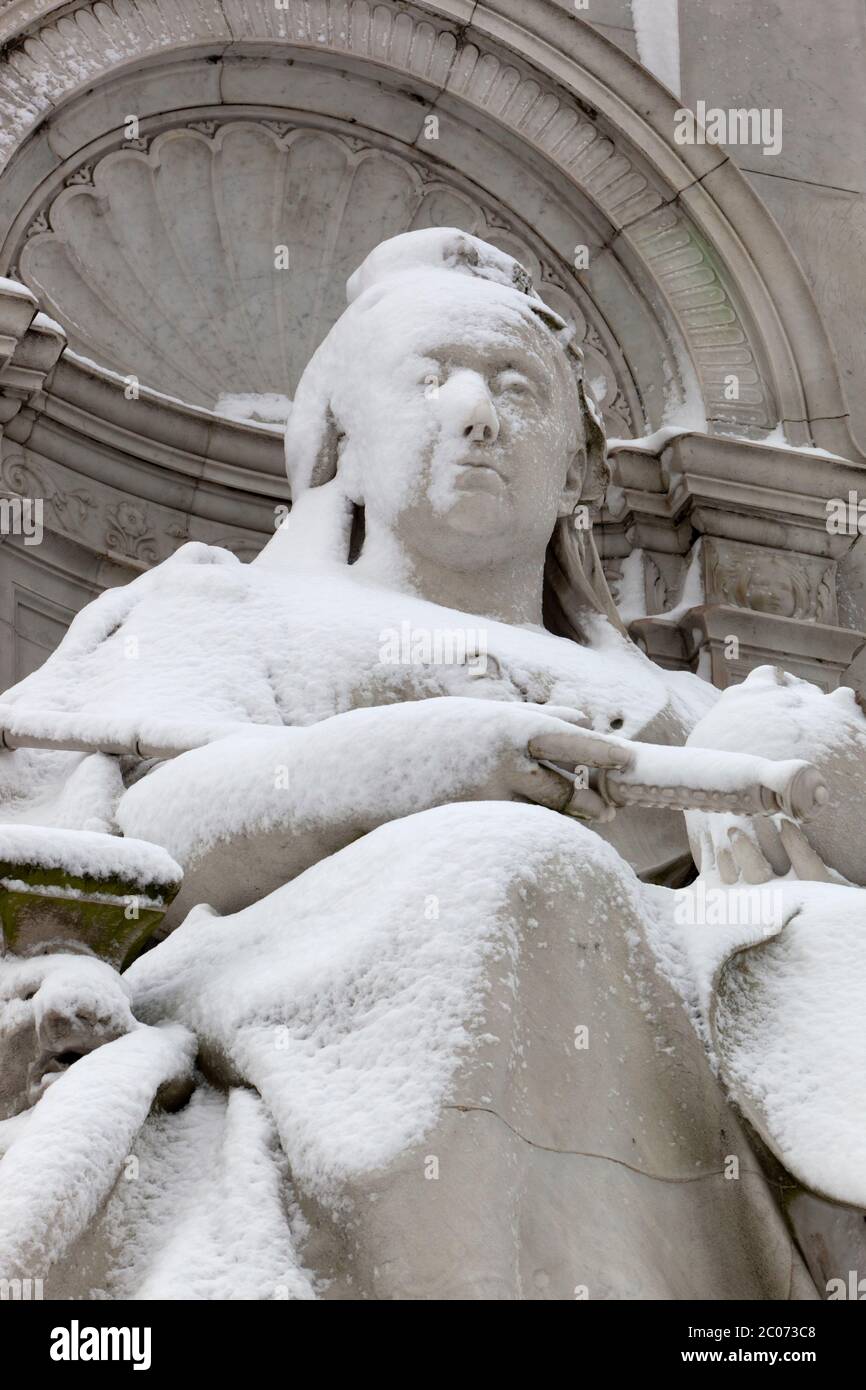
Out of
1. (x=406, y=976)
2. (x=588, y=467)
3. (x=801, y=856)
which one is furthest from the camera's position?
(x=588, y=467)

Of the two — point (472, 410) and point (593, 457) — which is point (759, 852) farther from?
point (593, 457)

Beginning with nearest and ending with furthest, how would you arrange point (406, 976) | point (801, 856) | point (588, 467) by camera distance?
point (406, 976) < point (801, 856) < point (588, 467)

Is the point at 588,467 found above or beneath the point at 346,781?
above

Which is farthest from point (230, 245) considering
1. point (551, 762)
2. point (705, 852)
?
point (551, 762)

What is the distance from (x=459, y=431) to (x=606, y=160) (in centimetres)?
308

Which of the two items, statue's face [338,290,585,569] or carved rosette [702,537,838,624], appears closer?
statue's face [338,290,585,569]

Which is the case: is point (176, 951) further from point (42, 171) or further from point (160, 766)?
point (42, 171)

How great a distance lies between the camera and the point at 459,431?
511 cm

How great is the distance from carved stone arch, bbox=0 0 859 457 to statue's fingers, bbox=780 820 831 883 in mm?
3474

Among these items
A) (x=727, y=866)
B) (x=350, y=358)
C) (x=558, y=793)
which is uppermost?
(x=350, y=358)

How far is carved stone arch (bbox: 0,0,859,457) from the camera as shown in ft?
24.9

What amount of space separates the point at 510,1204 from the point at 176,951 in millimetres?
1007

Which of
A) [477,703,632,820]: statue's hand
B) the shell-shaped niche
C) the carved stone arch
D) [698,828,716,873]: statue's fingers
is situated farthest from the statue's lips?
the shell-shaped niche

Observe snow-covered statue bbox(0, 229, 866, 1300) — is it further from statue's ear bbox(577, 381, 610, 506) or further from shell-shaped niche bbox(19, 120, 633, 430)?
shell-shaped niche bbox(19, 120, 633, 430)
